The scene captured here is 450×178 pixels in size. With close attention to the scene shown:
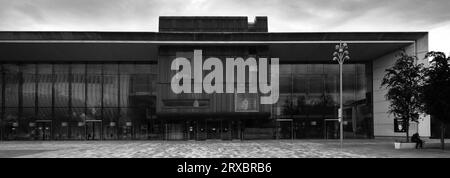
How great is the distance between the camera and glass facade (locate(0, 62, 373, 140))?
169ft

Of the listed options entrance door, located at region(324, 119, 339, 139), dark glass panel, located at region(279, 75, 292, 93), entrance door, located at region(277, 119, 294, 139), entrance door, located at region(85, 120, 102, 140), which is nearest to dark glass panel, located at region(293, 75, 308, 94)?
dark glass panel, located at region(279, 75, 292, 93)

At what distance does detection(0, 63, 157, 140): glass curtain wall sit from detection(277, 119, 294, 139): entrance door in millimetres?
13730

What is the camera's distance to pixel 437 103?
29.3m

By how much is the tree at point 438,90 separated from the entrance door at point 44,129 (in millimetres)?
38026

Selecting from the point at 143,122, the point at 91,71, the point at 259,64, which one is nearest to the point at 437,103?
the point at 259,64

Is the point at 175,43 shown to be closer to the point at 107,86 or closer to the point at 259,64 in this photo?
the point at 259,64

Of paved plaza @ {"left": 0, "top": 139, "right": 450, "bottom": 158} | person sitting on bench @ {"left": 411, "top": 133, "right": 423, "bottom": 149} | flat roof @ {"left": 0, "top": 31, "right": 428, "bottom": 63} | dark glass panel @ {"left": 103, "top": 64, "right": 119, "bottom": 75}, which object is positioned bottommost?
paved plaza @ {"left": 0, "top": 139, "right": 450, "bottom": 158}

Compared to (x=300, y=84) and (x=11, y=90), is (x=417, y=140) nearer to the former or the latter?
(x=300, y=84)

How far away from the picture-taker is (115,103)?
170 ft

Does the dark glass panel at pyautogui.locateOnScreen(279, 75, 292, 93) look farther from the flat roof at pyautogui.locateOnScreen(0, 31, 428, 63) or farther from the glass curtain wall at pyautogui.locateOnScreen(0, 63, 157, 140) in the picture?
the glass curtain wall at pyautogui.locateOnScreen(0, 63, 157, 140)

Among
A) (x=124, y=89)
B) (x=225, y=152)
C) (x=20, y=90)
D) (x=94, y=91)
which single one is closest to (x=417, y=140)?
(x=225, y=152)

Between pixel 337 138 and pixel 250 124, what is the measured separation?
10023 millimetres

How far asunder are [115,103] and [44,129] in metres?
8.09
